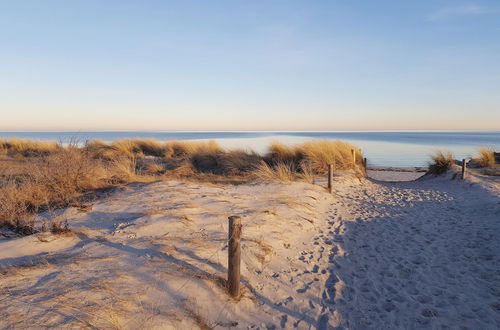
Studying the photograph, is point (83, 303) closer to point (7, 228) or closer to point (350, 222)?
point (7, 228)

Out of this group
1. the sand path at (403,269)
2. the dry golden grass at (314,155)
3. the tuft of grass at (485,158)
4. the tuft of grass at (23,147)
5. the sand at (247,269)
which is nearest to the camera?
the sand at (247,269)

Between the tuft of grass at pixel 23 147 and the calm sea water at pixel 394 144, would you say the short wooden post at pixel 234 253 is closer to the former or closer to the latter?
the calm sea water at pixel 394 144

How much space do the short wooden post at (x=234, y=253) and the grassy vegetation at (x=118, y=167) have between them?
2.44 meters

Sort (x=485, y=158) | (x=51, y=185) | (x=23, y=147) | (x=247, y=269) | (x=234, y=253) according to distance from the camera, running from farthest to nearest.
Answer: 1. (x=23, y=147)
2. (x=485, y=158)
3. (x=51, y=185)
4. (x=247, y=269)
5. (x=234, y=253)

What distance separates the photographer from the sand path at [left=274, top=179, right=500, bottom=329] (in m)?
3.52

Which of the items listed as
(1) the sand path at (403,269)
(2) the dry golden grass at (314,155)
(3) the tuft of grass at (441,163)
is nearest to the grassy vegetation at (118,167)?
(2) the dry golden grass at (314,155)

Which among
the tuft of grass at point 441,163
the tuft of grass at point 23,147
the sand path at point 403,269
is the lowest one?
the sand path at point 403,269

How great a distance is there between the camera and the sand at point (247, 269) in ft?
9.36

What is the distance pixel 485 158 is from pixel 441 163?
4.90 meters

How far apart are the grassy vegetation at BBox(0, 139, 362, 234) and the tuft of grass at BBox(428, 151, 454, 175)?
3.66m

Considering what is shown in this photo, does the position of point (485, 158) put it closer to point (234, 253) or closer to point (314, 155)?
point (314, 155)

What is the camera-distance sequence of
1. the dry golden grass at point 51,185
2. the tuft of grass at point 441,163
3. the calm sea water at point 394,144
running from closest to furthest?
1. the dry golden grass at point 51,185
2. the tuft of grass at point 441,163
3. the calm sea water at point 394,144

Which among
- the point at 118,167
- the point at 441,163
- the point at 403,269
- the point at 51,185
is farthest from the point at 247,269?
the point at 441,163

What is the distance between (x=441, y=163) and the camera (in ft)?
48.4
